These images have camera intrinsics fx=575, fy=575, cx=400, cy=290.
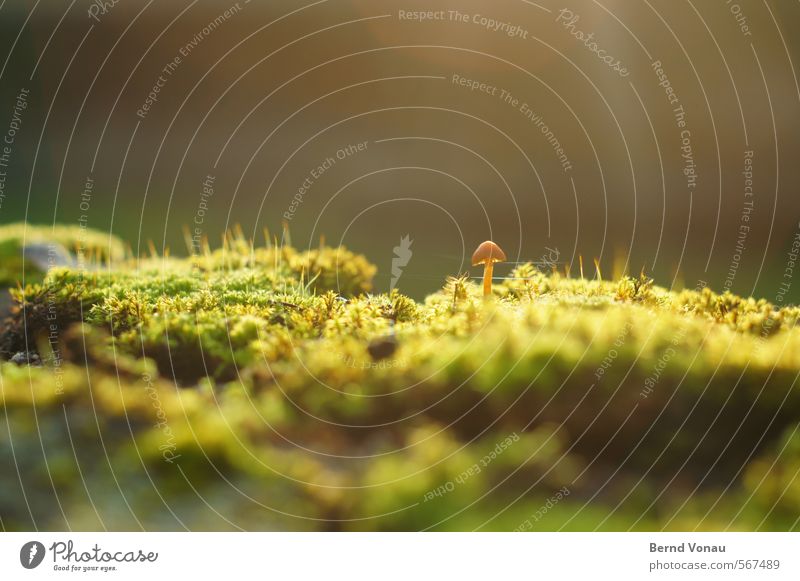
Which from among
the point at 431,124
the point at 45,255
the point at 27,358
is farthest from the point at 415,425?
the point at 45,255

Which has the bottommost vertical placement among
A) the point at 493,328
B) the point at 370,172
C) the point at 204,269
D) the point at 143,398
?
the point at 143,398

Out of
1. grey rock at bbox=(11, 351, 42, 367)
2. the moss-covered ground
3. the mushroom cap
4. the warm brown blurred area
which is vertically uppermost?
the warm brown blurred area

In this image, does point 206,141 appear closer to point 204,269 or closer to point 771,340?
point 204,269

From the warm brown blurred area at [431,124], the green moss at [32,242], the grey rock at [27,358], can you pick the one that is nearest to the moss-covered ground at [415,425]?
the grey rock at [27,358]

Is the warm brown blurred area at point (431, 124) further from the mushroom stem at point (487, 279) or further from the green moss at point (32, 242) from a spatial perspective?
the green moss at point (32, 242)

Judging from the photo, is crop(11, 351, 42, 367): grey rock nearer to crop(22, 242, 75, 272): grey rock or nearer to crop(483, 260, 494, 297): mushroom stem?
crop(22, 242, 75, 272): grey rock

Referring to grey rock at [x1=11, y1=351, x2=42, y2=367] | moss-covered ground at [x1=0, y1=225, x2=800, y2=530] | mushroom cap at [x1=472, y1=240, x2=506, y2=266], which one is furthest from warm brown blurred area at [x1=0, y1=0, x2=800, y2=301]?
grey rock at [x1=11, y1=351, x2=42, y2=367]

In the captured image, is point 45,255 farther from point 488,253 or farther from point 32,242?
point 488,253

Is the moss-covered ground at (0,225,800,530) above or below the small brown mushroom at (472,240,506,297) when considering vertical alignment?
below

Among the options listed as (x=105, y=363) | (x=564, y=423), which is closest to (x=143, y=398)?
(x=105, y=363)
